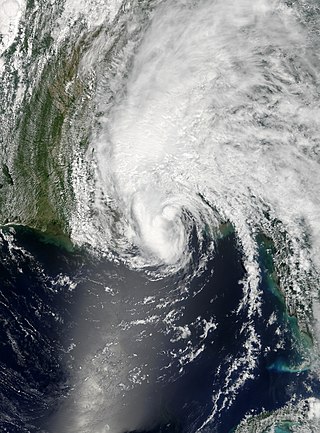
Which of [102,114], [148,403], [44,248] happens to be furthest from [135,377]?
[102,114]

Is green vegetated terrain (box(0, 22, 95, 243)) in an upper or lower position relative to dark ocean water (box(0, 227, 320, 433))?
upper

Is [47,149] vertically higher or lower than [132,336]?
higher

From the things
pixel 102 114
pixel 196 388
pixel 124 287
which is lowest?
pixel 196 388

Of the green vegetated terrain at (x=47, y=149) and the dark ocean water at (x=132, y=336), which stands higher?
the green vegetated terrain at (x=47, y=149)

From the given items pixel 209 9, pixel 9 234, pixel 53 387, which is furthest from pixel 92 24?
pixel 53 387

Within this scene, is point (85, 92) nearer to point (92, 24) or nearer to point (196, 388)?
point (92, 24)

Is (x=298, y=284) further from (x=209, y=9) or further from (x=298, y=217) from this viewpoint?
(x=209, y=9)

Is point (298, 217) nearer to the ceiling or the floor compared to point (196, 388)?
nearer to the ceiling
